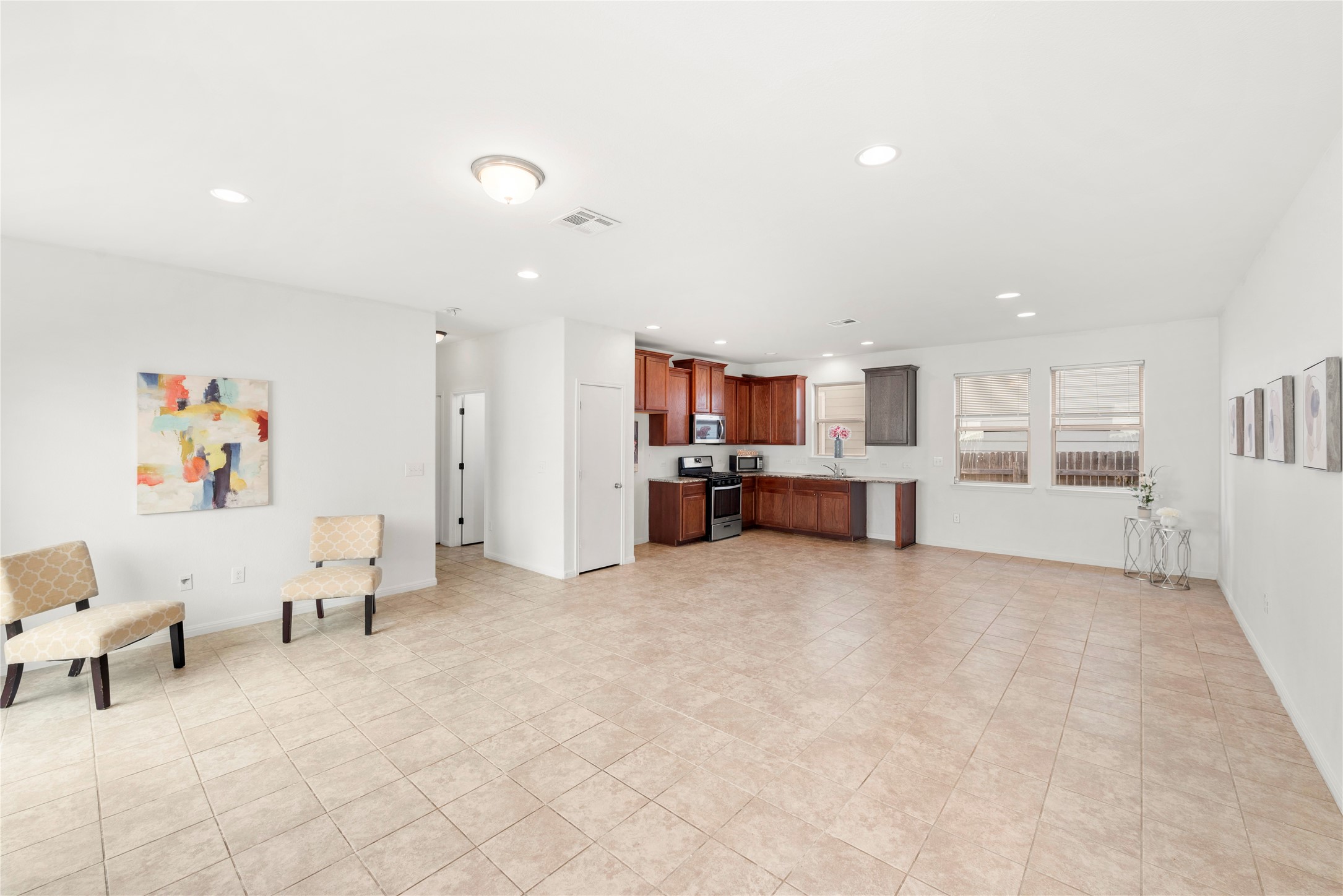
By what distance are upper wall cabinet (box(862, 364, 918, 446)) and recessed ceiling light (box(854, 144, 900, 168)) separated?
5.55 meters

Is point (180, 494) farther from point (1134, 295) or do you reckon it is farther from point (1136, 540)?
point (1136, 540)

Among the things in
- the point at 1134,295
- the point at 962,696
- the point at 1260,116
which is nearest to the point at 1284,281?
the point at 1260,116

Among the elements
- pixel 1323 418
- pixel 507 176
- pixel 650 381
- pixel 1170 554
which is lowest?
pixel 1170 554

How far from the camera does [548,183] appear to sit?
2.68m

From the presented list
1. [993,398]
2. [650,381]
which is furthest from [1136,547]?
[650,381]

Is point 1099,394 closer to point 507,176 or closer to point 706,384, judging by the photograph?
point 706,384

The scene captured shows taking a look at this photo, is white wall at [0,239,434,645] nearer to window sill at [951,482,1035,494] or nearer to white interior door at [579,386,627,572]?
white interior door at [579,386,627,572]

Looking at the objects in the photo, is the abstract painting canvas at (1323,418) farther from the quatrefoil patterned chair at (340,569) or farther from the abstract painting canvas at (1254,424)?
the quatrefoil patterned chair at (340,569)

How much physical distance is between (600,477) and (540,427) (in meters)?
0.86

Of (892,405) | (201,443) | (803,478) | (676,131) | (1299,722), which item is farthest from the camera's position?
(803,478)

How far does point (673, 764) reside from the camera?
251cm

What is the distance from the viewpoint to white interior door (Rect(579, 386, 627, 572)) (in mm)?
5961

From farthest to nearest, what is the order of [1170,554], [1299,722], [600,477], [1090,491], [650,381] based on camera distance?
[650,381], [1090,491], [600,477], [1170,554], [1299,722]

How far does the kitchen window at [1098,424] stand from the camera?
243 inches
